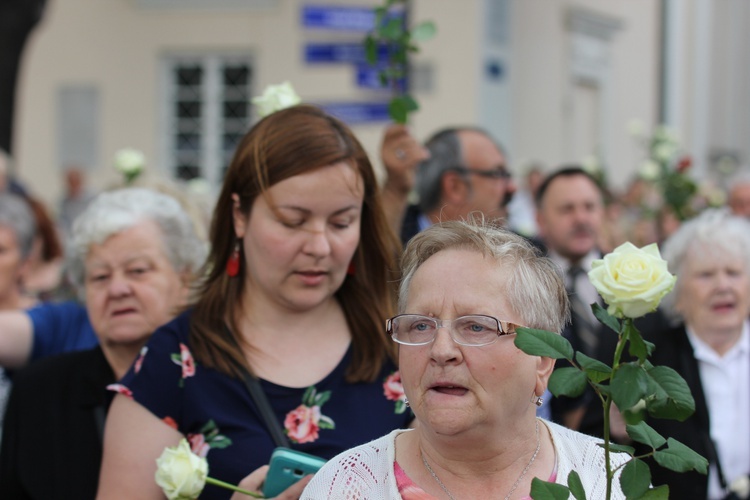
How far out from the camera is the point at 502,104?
19.3m

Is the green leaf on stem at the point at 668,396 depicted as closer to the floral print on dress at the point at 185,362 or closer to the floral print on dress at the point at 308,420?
the floral print on dress at the point at 308,420

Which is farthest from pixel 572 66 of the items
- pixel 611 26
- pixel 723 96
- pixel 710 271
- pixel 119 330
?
pixel 119 330

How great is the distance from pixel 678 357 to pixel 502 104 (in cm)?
1465

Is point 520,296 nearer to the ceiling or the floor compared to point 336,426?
nearer to the ceiling

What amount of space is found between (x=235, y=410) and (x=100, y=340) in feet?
3.26

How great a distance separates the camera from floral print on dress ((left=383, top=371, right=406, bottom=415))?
135 inches

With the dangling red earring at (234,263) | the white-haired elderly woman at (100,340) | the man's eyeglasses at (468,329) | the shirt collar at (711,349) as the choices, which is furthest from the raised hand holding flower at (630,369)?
the shirt collar at (711,349)

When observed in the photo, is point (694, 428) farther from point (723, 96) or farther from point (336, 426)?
point (723, 96)

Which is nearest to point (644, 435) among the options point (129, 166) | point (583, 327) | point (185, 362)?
point (185, 362)

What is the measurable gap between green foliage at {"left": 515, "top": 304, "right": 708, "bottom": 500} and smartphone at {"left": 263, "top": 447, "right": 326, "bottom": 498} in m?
0.82

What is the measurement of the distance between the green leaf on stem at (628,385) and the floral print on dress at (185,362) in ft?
4.84

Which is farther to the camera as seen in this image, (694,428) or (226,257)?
(694,428)

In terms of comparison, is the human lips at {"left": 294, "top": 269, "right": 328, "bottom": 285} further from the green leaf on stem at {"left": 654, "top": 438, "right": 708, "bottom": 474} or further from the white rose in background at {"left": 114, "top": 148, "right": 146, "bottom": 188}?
the white rose in background at {"left": 114, "top": 148, "right": 146, "bottom": 188}

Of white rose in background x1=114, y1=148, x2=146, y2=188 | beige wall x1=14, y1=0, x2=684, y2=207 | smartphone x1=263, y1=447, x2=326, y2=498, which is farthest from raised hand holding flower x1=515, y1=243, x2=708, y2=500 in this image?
beige wall x1=14, y1=0, x2=684, y2=207
